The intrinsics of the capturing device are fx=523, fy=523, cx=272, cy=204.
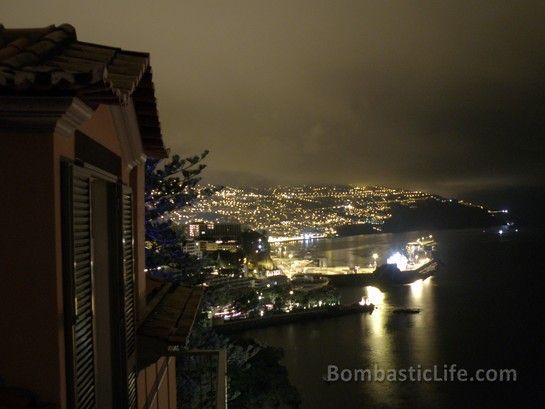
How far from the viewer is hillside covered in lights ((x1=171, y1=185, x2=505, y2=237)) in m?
105

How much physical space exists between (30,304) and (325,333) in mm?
32026

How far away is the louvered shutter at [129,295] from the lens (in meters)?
2.78

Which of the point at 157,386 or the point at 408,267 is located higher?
the point at 157,386

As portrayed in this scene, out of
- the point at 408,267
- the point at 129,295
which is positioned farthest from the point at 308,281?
the point at 129,295

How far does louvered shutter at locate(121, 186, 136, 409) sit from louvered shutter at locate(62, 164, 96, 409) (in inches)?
25.6

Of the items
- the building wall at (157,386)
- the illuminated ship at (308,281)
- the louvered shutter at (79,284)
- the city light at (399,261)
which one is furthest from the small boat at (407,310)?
the louvered shutter at (79,284)

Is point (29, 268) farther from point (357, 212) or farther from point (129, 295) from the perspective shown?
point (357, 212)

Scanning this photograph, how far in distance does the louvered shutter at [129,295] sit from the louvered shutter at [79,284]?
65 cm

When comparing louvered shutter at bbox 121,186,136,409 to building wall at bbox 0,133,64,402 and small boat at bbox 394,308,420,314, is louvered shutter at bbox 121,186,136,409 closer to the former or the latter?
building wall at bbox 0,133,64,402

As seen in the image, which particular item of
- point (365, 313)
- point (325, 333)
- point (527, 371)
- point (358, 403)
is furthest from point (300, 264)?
point (358, 403)

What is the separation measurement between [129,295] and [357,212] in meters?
125

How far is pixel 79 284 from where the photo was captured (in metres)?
1.89

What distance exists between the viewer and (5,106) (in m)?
1.55

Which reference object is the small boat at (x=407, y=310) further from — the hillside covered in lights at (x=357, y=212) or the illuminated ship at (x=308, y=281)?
the hillside covered in lights at (x=357, y=212)
